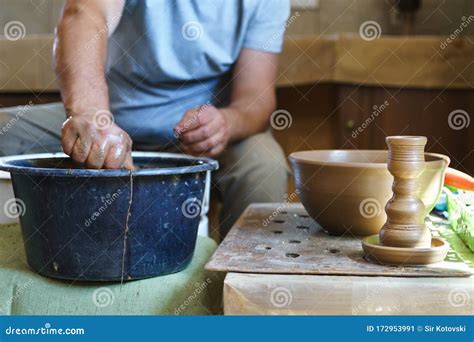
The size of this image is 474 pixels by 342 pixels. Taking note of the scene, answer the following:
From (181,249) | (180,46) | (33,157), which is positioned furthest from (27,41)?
(181,249)

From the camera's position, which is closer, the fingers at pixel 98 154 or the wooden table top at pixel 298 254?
the wooden table top at pixel 298 254

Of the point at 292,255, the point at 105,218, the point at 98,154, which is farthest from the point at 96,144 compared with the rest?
the point at 292,255

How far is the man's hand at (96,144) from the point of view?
3.68ft

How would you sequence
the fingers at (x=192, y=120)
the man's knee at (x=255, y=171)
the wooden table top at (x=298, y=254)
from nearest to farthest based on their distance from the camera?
the wooden table top at (x=298, y=254)
the fingers at (x=192, y=120)
the man's knee at (x=255, y=171)

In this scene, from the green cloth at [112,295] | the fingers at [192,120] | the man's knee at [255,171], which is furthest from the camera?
the man's knee at [255,171]

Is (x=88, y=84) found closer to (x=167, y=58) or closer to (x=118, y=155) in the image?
(x=118, y=155)

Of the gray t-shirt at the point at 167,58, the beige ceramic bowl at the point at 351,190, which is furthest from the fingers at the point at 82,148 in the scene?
the gray t-shirt at the point at 167,58

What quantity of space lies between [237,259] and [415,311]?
27cm

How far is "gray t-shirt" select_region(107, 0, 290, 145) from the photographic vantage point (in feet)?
5.86

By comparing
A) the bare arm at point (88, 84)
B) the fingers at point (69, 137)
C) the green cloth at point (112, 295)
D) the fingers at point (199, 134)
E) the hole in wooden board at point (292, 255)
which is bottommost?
the green cloth at point (112, 295)

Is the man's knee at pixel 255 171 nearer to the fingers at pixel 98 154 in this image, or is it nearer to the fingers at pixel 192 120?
the fingers at pixel 192 120

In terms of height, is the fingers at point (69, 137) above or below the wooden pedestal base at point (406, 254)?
above

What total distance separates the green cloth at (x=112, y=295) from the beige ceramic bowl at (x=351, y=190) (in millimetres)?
216

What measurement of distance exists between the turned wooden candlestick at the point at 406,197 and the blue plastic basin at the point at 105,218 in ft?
1.01
